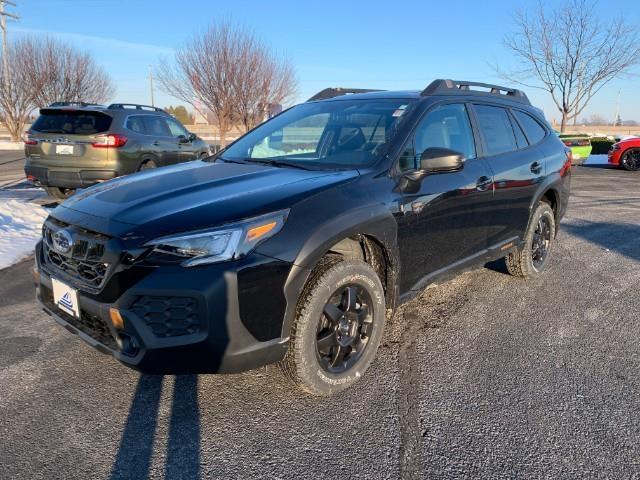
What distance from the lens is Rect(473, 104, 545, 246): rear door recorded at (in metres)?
4.08

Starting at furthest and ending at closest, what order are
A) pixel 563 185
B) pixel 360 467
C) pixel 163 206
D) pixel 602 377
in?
pixel 563 185 → pixel 602 377 → pixel 163 206 → pixel 360 467

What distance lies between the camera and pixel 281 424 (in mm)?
2613

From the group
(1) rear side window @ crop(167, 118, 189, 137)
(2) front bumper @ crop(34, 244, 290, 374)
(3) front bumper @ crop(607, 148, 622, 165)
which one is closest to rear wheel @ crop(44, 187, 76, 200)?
(1) rear side window @ crop(167, 118, 189, 137)

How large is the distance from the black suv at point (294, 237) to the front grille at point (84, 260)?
0.01 meters

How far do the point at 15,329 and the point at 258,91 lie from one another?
73.7ft

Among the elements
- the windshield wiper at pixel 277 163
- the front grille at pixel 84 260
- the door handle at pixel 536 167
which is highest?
the windshield wiper at pixel 277 163

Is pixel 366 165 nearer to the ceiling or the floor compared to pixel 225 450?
nearer to the ceiling

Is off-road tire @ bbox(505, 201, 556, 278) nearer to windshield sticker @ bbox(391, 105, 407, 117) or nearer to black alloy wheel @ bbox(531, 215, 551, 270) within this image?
black alloy wheel @ bbox(531, 215, 551, 270)

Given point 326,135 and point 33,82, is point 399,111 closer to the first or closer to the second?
point 326,135

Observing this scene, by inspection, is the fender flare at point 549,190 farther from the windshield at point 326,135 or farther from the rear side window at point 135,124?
the rear side window at point 135,124

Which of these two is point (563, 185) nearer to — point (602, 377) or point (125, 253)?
point (602, 377)

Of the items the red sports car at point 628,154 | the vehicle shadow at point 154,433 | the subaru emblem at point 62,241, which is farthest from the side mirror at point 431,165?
the red sports car at point 628,154

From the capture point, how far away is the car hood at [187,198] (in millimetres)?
2418

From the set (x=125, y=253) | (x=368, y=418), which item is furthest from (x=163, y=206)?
(x=368, y=418)
